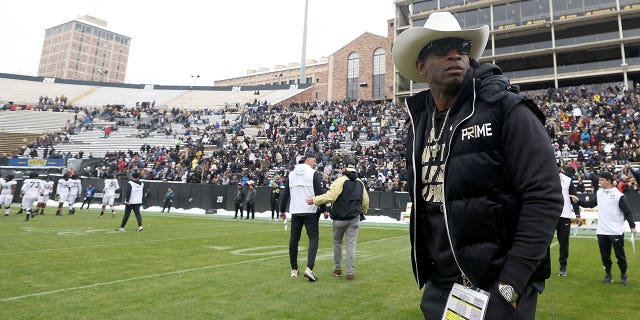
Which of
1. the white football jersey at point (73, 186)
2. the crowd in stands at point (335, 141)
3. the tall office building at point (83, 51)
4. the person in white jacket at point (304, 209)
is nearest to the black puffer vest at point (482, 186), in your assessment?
the person in white jacket at point (304, 209)

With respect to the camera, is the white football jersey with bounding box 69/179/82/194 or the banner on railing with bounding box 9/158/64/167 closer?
the white football jersey with bounding box 69/179/82/194

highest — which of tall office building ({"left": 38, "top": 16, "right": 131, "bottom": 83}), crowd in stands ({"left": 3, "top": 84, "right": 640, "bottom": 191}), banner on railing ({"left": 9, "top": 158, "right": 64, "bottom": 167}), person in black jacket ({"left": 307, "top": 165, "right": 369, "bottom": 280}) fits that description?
tall office building ({"left": 38, "top": 16, "right": 131, "bottom": 83})

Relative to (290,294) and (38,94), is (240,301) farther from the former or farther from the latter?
(38,94)

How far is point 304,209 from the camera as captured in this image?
7.39 m

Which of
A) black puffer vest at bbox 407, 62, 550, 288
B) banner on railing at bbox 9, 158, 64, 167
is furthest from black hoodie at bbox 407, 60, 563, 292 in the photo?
banner on railing at bbox 9, 158, 64, 167

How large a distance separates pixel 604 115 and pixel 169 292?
30130mm

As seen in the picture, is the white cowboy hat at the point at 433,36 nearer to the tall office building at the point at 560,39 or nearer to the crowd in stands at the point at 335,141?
the crowd in stands at the point at 335,141

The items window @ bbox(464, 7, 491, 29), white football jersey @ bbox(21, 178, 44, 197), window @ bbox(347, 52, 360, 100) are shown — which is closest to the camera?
white football jersey @ bbox(21, 178, 44, 197)

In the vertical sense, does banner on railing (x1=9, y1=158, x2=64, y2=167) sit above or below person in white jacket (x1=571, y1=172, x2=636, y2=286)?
above

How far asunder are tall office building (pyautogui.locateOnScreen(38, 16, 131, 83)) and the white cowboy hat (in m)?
148

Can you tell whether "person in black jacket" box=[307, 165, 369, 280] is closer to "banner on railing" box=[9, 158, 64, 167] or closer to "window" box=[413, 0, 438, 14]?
"banner on railing" box=[9, 158, 64, 167]

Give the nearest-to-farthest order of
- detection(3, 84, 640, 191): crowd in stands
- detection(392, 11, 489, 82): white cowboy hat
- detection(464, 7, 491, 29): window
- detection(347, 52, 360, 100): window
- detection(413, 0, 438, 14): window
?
detection(392, 11, 489, 82): white cowboy hat → detection(3, 84, 640, 191): crowd in stands → detection(464, 7, 491, 29): window → detection(413, 0, 438, 14): window → detection(347, 52, 360, 100): window

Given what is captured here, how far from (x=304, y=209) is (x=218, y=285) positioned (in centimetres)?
195

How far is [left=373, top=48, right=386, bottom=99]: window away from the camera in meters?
58.3
